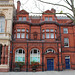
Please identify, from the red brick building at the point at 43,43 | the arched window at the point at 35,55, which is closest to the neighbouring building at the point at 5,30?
the red brick building at the point at 43,43

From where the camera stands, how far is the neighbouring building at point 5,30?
18.2 meters

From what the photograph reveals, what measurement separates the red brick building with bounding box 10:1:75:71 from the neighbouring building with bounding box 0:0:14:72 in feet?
4.03

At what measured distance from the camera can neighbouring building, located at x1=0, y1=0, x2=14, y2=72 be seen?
717 inches

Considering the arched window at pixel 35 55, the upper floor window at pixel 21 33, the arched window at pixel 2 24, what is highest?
the arched window at pixel 2 24

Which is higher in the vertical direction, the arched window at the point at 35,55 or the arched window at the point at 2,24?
the arched window at the point at 2,24

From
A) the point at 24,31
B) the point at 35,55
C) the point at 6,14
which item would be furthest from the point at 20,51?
the point at 6,14

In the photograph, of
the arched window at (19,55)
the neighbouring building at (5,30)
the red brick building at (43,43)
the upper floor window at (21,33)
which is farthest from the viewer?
the upper floor window at (21,33)

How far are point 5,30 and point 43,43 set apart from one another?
313 inches

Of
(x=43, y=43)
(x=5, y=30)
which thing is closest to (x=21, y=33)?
(x=5, y=30)

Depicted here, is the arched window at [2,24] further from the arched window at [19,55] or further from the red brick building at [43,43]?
the arched window at [19,55]

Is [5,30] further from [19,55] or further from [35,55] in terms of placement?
[35,55]

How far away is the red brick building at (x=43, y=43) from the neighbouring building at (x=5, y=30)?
1.23 m

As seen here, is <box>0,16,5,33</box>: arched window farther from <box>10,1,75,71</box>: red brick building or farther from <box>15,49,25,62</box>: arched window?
<box>15,49,25,62</box>: arched window

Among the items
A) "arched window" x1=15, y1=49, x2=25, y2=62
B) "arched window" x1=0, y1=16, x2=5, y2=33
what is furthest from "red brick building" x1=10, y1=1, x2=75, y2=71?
"arched window" x1=0, y1=16, x2=5, y2=33
